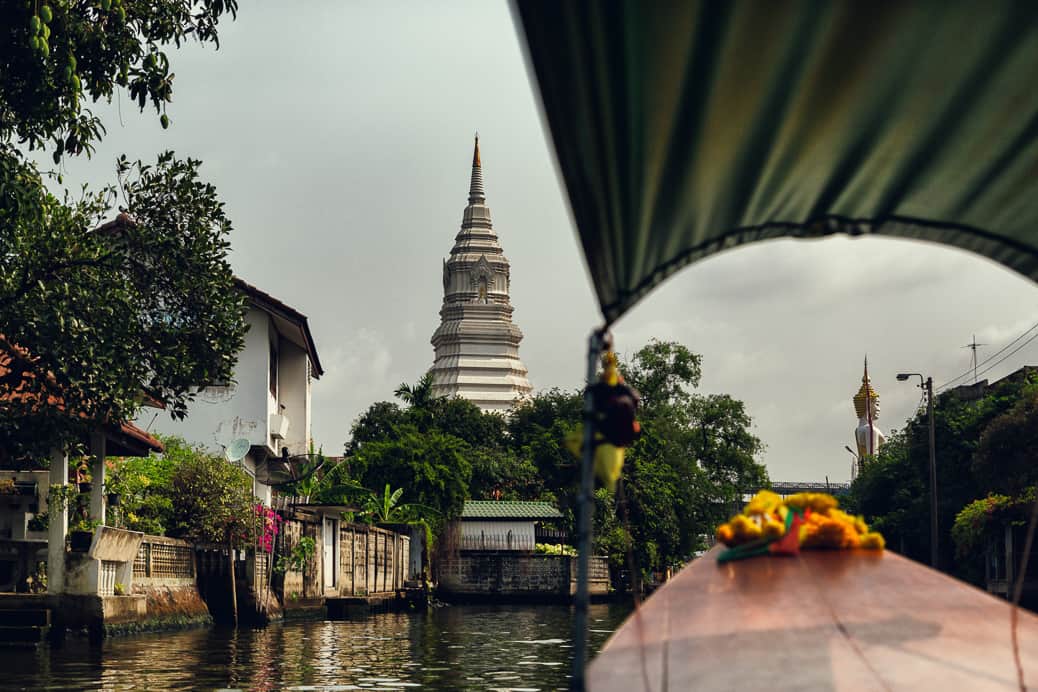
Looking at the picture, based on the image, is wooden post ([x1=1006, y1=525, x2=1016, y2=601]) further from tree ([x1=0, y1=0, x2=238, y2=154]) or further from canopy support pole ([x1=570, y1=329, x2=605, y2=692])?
canopy support pole ([x1=570, y1=329, x2=605, y2=692])

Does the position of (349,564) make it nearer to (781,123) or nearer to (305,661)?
(305,661)

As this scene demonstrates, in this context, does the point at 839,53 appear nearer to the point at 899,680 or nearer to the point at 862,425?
the point at 899,680

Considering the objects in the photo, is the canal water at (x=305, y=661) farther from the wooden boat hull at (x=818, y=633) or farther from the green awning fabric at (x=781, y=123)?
the green awning fabric at (x=781, y=123)

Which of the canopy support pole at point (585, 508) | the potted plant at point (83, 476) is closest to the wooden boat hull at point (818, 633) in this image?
the canopy support pole at point (585, 508)

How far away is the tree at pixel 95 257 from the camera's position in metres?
14.9

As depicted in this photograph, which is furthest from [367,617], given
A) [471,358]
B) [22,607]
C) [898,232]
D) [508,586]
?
[471,358]

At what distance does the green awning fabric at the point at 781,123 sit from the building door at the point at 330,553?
30.3m

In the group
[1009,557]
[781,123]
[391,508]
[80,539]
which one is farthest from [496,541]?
[781,123]

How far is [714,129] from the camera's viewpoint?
17.4 ft

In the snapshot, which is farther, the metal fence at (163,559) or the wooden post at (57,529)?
the metal fence at (163,559)

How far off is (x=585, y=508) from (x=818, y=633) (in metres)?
1.37

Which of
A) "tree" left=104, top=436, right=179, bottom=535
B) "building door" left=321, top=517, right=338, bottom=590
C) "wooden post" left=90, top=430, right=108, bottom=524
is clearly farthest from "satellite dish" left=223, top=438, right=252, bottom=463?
"wooden post" left=90, top=430, right=108, bottom=524

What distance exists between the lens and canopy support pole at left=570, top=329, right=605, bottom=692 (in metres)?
5.33

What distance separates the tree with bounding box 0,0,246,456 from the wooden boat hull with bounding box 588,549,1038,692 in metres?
9.39
